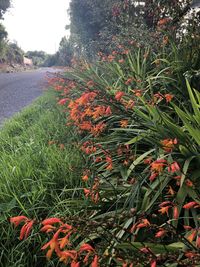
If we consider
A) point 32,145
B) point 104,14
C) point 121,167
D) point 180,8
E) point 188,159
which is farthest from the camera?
point 104,14

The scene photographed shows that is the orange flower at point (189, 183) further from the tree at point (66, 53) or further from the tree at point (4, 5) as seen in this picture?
the tree at point (4, 5)

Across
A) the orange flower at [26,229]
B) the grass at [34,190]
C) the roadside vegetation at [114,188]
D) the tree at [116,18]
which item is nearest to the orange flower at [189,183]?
the roadside vegetation at [114,188]

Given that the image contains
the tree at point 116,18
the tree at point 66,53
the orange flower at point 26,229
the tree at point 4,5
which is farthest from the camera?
the tree at point 4,5

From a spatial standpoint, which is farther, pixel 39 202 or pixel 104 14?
pixel 104 14

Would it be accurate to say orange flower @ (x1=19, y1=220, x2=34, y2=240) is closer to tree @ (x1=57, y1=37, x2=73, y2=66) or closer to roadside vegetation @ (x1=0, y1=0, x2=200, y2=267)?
roadside vegetation @ (x1=0, y1=0, x2=200, y2=267)

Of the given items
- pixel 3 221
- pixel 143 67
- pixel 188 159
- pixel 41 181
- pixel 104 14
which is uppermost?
pixel 104 14

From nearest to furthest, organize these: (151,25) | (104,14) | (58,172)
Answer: (58,172) → (151,25) → (104,14)

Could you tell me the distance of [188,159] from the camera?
1.93 m

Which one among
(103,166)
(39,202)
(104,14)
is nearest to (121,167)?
(103,166)

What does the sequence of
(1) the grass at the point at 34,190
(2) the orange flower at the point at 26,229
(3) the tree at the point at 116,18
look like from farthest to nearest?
(3) the tree at the point at 116,18, (1) the grass at the point at 34,190, (2) the orange flower at the point at 26,229

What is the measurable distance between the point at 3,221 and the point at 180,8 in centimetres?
554

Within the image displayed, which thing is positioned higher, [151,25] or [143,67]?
[151,25]

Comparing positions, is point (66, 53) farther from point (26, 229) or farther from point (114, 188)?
point (26, 229)

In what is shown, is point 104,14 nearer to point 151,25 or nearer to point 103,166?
point 151,25
